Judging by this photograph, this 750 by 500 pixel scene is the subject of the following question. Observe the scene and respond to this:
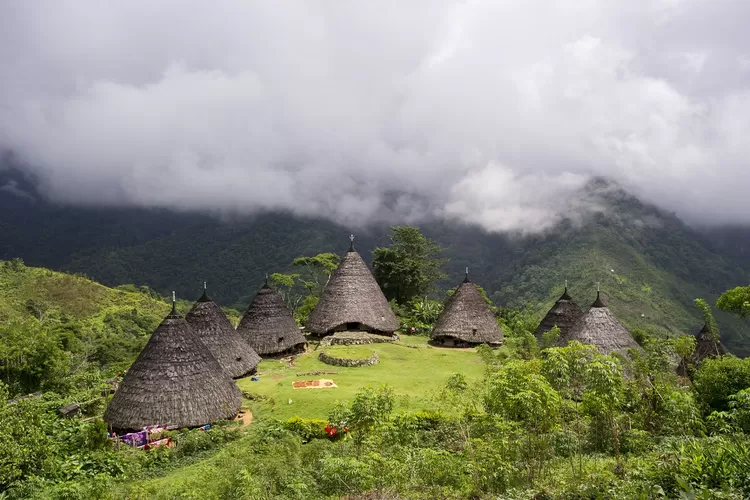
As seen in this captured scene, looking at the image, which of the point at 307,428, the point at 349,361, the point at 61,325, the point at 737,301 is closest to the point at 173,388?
the point at 307,428

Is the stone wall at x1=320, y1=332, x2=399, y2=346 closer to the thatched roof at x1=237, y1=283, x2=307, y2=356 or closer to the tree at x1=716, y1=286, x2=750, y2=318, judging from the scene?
the thatched roof at x1=237, y1=283, x2=307, y2=356

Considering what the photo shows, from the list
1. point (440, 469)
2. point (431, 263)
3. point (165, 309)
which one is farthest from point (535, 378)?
point (165, 309)

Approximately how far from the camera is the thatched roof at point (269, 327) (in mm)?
23375

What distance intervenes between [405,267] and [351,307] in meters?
13.4

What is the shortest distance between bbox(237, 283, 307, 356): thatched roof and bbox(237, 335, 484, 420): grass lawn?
79 centimetres

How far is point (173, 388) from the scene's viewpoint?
1472 cm

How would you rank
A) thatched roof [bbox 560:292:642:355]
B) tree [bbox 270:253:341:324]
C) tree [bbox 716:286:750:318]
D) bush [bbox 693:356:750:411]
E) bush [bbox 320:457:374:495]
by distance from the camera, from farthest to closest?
tree [bbox 270:253:341:324] < thatched roof [bbox 560:292:642:355] < tree [bbox 716:286:750:318] < bush [bbox 693:356:750:411] < bush [bbox 320:457:374:495]

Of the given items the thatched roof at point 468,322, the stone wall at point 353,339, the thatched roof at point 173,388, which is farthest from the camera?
the thatched roof at point 468,322

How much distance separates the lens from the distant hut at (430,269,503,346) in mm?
28203

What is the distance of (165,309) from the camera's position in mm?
44719

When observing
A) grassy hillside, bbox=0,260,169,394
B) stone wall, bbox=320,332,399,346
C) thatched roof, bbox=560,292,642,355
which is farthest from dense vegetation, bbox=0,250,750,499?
stone wall, bbox=320,332,399,346

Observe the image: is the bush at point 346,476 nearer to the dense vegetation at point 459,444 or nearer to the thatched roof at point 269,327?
the dense vegetation at point 459,444

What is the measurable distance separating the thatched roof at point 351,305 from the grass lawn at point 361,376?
1.73 meters

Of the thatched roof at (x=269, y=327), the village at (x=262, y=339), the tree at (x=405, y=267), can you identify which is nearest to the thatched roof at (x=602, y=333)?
the village at (x=262, y=339)
